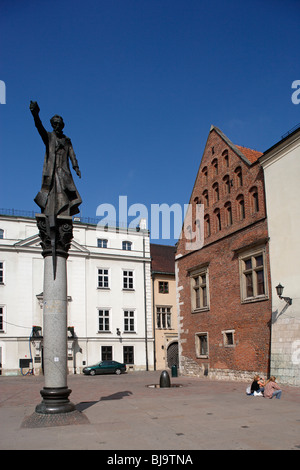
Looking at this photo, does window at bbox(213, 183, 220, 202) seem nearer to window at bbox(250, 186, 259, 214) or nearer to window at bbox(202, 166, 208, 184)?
window at bbox(202, 166, 208, 184)

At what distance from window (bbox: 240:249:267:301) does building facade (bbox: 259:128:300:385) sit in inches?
35.2

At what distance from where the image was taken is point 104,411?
11.7 meters

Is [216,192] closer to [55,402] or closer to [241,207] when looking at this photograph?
[241,207]

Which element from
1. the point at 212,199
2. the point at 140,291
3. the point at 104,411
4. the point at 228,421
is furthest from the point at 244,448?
the point at 140,291

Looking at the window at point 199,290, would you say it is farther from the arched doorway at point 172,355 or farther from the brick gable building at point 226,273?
the arched doorway at point 172,355

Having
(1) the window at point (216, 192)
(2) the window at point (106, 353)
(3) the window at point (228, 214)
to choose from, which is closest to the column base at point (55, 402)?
(3) the window at point (228, 214)

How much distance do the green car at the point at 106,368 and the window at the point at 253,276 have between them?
62.1ft

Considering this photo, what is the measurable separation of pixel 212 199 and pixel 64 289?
16610 mm

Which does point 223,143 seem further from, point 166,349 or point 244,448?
point 166,349

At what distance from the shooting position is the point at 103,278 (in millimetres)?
43250

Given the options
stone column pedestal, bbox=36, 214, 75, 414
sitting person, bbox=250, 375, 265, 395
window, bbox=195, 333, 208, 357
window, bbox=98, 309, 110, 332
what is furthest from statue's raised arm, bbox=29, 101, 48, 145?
window, bbox=98, 309, 110, 332

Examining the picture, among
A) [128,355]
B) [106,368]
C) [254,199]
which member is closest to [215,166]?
[254,199]

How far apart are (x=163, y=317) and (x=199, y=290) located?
64.1 ft

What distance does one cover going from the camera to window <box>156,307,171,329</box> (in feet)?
149
